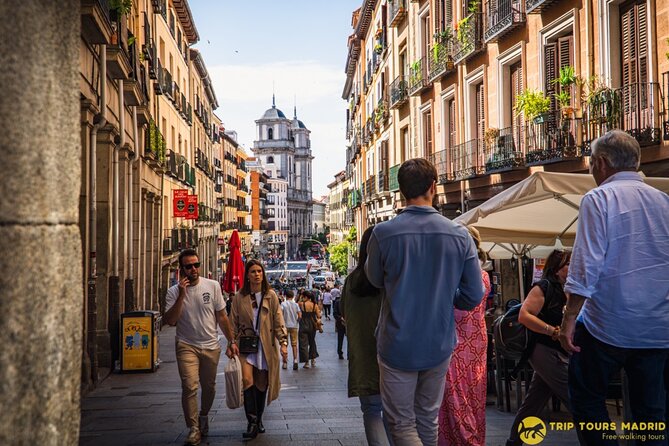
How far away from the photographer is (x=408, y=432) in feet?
14.9

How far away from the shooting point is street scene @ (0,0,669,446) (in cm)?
218

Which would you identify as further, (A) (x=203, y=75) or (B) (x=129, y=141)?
(A) (x=203, y=75)

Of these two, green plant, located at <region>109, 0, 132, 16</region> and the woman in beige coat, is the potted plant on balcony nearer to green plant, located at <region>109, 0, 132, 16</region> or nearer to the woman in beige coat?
green plant, located at <region>109, 0, 132, 16</region>

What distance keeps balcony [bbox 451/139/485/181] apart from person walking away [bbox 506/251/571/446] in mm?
14369

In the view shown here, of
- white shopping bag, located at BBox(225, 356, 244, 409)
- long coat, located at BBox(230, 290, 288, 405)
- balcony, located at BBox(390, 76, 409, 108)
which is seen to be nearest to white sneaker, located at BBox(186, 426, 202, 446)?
white shopping bag, located at BBox(225, 356, 244, 409)

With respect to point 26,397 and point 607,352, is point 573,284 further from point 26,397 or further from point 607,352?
point 26,397

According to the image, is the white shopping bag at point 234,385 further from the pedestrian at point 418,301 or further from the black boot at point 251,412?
the pedestrian at point 418,301

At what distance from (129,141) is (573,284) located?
1768 cm

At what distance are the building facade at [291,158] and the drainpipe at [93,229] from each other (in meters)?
157

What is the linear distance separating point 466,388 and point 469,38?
17.5 metres

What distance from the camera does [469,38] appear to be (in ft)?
72.4

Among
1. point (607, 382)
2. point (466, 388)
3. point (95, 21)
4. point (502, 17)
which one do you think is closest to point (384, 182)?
point (502, 17)

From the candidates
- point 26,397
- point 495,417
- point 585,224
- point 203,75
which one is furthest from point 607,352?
point 203,75

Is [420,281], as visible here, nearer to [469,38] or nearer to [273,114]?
[469,38]
